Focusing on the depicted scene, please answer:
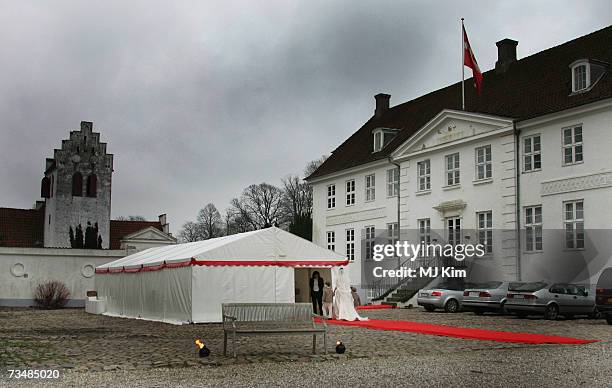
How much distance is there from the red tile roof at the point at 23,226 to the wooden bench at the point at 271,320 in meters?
57.8

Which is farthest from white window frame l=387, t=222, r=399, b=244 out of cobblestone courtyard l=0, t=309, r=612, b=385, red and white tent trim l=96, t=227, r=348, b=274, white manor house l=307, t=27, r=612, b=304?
cobblestone courtyard l=0, t=309, r=612, b=385

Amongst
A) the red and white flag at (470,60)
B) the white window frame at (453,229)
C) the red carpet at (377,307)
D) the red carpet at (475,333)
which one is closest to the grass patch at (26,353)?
the red carpet at (475,333)

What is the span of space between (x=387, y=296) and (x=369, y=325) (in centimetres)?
1431

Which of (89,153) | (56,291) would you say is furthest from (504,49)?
(89,153)

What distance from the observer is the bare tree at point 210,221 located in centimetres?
9400

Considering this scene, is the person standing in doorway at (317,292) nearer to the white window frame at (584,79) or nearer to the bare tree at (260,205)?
the white window frame at (584,79)

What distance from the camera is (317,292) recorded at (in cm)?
2792

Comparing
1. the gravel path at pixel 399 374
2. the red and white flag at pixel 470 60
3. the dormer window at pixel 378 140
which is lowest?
the gravel path at pixel 399 374

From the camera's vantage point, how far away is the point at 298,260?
27000 millimetres

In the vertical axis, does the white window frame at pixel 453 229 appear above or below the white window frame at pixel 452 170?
below

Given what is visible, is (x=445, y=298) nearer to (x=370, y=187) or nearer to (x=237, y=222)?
(x=370, y=187)

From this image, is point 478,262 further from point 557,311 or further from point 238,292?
point 238,292

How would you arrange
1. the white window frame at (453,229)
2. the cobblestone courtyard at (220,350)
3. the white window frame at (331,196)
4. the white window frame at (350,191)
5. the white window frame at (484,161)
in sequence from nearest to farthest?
the cobblestone courtyard at (220,350), the white window frame at (484,161), the white window frame at (453,229), the white window frame at (350,191), the white window frame at (331,196)

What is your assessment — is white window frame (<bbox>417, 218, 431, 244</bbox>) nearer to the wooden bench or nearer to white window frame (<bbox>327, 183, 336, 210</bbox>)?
white window frame (<bbox>327, 183, 336, 210</bbox>)
